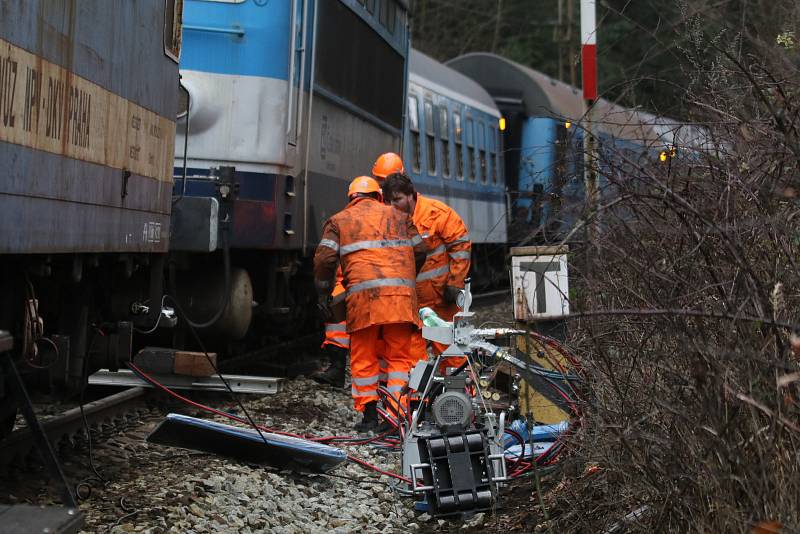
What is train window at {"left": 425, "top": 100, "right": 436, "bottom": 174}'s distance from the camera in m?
17.6

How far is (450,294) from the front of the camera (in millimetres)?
9148

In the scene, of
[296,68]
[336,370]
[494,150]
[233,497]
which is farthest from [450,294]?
[494,150]

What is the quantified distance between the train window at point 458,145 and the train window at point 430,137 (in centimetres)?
128

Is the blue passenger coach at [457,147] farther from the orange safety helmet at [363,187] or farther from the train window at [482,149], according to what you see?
the orange safety helmet at [363,187]

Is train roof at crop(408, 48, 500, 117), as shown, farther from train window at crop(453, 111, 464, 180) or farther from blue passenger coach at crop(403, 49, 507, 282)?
train window at crop(453, 111, 464, 180)

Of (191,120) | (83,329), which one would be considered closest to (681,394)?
(83,329)

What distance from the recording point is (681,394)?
4.35 metres

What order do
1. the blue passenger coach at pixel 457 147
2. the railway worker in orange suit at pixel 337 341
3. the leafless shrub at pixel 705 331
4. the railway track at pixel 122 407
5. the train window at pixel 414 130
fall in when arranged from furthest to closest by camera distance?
1. the blue passenger coach at pixel 457 147
2. the train window at pixel 414 130
3. the railway worker in orange suit at pixel 337 341
4. the railway track at pixel 122 407
5. the leafless shrub at pixel 705 331

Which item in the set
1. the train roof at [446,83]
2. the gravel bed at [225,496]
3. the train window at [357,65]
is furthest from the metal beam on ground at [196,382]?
the train roof at [446,83]

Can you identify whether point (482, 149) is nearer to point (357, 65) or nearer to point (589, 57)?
point (357, 65)

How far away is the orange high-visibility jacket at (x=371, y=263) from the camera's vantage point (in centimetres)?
806

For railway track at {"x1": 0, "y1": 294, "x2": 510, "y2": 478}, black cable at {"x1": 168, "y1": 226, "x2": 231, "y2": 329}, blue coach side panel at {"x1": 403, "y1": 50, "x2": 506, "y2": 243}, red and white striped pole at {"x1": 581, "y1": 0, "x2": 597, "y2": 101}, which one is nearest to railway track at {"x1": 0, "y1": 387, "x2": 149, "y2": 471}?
railway track at {"x1": 0, "y1": 294, "x2": 510, "y2": 478}

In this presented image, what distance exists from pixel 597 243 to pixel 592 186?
0.33 meters

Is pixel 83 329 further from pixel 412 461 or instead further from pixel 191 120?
pixel 191 120
